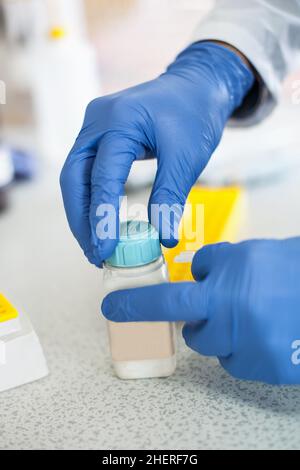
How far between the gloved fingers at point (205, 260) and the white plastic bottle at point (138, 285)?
4 centimetres

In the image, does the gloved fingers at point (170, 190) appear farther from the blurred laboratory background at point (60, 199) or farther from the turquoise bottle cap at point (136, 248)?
the blurred laboratory background at point (60, 199)

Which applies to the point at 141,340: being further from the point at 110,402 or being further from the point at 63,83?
the point at 63,83

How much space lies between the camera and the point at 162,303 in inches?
26.3

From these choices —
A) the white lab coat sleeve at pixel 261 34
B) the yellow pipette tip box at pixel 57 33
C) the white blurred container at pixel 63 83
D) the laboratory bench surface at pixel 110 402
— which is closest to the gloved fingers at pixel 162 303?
the laboratory bench surface at pixel 110 402

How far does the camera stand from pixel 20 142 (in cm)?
181

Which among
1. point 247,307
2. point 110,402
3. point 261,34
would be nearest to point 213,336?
point 247,307

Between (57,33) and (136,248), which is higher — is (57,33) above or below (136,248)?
above

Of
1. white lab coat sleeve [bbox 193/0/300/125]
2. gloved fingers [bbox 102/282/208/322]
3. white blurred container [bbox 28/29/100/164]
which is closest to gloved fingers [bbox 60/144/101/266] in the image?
gloved fingers [bbox 102/282/208/322]

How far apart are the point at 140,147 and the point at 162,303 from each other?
249 millimetres

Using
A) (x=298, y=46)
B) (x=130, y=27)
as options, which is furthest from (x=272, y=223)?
(x=130, y=27)

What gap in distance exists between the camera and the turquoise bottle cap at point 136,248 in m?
0.69

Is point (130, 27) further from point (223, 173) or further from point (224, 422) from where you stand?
point (224, 422)

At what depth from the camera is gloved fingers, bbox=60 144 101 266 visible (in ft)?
2.62
